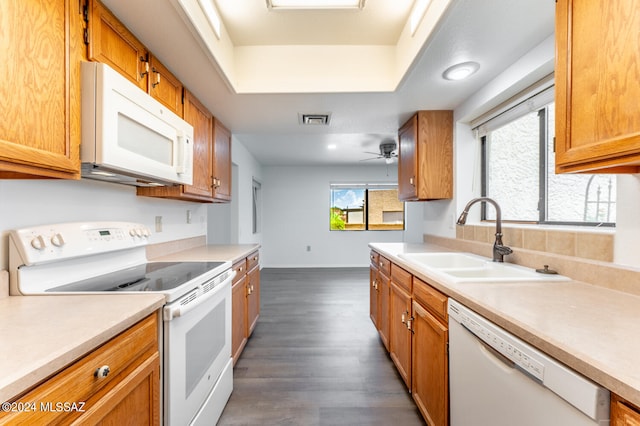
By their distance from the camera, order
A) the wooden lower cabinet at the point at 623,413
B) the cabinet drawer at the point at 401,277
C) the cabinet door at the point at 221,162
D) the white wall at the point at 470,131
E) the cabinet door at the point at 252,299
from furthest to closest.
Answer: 1. the cabinet door at the point at 221,162
2. the cabinet door at the point at 252,299
3. the cabinet drawer at the point at 401,277
4. the white wall at the point at 470,131
5. the wooden lower cabinet at the point at 623,413

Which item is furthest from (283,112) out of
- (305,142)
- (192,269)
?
(305,142)

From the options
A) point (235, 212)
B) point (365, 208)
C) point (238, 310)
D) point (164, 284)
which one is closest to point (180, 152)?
point (164, 284)

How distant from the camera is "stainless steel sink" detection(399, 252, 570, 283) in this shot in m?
1.25

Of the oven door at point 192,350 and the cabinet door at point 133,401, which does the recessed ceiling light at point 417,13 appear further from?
the cabinet door at point 133,401

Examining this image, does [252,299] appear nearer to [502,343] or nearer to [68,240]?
[68,240]

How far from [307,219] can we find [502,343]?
543cm

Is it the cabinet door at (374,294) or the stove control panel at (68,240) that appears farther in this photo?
the cabinet door at (374,294)

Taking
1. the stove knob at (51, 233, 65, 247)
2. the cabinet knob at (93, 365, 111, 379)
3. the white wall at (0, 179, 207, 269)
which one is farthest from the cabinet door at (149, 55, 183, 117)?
the cabinet knob at (93, 365, 111, 379)

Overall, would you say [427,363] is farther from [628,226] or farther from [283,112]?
[283,112]

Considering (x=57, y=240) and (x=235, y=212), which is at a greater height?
(x=235, y=212)

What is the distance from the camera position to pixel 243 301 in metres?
2.27

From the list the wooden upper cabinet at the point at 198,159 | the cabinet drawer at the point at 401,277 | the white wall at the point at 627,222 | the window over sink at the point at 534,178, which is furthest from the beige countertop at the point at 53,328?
the window over sink at the point at 534,178

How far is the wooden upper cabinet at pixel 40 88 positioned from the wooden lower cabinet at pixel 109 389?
2.00 feet

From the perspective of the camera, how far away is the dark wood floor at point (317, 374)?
1628 mm
